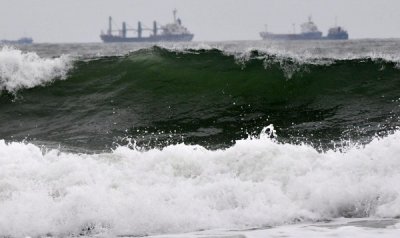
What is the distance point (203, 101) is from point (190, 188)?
6.31 metres

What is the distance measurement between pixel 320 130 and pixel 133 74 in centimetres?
550

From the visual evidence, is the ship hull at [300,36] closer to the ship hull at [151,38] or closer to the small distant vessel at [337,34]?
the small distant vessel at [337,34]

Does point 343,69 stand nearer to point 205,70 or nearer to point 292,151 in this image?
point 205,70

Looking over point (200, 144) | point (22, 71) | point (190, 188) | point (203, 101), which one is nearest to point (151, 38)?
point (22, 71)

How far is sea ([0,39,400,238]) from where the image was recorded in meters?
6.63

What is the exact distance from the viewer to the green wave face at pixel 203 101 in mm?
11336

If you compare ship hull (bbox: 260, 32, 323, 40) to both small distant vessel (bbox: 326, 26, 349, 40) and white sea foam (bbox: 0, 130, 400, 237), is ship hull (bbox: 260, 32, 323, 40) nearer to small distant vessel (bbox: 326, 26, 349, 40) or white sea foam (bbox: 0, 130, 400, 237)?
small distant vessel (bbox: 326, 26, 349, 40)

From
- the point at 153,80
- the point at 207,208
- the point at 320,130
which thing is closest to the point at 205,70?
the point at 153,80

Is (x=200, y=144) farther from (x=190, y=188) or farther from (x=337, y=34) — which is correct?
(x=337, y=34)

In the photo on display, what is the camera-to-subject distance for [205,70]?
49.5 feet

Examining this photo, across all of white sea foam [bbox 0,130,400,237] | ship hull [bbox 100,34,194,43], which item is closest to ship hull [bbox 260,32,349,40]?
ship hull [bbox 100,34,194,43]

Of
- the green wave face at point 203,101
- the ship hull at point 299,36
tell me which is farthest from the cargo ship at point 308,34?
the green wave face at point 203,101

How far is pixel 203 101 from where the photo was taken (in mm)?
13414

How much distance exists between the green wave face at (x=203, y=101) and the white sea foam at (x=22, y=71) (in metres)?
0.28
